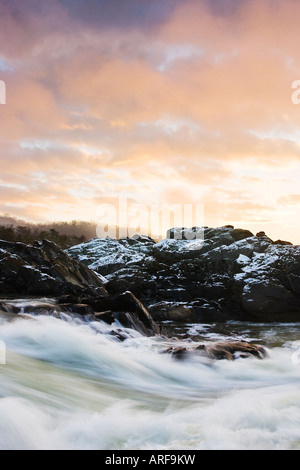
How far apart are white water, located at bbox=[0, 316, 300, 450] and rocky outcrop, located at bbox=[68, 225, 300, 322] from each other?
1408 centimetres

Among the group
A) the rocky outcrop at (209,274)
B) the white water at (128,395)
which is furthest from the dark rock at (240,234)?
the white water at (128,395)

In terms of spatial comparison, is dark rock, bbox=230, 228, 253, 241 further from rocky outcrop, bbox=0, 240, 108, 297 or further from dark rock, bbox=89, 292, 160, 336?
dark rock, bbox=89, 292, 160, 336

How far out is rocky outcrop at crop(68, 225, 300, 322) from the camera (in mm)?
27553

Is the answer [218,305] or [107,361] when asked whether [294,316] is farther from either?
[107,361]

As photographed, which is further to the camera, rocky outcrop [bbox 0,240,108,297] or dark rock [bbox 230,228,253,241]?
dark rock [bbox 230,228,253,241]

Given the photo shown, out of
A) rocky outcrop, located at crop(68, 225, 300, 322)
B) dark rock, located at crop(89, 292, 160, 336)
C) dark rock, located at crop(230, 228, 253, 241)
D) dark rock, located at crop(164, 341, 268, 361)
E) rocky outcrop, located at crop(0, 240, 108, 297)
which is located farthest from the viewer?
dark rock, located at crop(230, 228, 253, 241)

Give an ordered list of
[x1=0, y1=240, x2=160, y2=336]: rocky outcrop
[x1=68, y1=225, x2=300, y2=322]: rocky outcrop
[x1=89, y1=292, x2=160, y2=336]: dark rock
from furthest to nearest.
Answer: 1. [x1=68, y1=225, x2=300, y2=322]: rocky outcrop
2. [x1=89, y1=292, x2=160, y2=336]: dark rock
3. [x1=0, y1=240, x2=160, y2=336]: rocky outcrop

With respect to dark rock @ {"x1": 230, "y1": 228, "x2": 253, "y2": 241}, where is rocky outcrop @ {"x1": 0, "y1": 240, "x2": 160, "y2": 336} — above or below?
below

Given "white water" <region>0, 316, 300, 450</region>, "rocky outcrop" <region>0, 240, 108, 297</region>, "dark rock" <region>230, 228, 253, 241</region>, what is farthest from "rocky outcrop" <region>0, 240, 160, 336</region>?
"dark rock" <region>230, 228, 253, 241</region>

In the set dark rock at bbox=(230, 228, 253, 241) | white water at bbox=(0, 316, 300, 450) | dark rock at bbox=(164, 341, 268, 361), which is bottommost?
dark rock at bbox=(164, 341, 268, 361)

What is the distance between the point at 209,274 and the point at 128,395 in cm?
2639

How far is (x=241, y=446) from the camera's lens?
16.0 ft

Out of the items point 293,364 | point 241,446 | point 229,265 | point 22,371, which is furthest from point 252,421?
point 229,265
